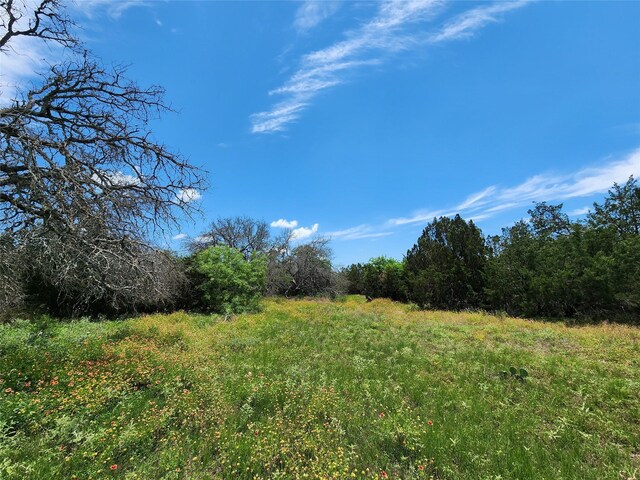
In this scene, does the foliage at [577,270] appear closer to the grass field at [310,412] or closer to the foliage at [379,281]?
the grass field at [310,412]

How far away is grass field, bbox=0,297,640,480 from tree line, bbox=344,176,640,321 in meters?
7.80

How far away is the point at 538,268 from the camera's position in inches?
710

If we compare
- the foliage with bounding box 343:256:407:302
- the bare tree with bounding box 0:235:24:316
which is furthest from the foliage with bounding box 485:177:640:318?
the bare tree with bounding box 0:235:24:316

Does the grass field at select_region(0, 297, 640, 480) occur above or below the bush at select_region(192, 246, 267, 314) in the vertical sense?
below

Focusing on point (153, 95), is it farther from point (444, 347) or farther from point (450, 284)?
point (450, 284)

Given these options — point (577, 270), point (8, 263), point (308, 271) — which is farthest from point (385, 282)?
point (8, 263)

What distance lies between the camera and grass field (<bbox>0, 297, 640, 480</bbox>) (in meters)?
3.45

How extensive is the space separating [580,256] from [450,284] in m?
7.85

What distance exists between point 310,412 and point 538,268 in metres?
19.1

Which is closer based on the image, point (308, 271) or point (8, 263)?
point (8, 263)

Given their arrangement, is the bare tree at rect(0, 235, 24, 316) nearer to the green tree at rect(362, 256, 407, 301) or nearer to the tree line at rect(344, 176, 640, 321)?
the tree line at rect(344, 176, 640, 321)

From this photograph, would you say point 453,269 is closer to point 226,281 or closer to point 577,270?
point 577,270

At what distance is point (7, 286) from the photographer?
4961 millimetres

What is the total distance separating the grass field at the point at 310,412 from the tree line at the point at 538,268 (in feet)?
25.6
